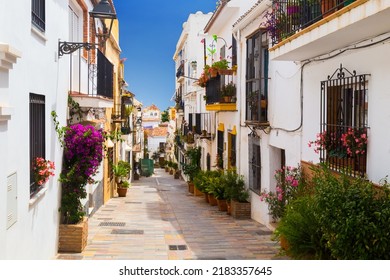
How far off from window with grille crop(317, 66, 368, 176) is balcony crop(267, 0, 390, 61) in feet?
1.71

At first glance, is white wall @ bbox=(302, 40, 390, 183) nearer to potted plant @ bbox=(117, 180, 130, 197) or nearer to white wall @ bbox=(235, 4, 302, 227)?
white wall @ bbox=(235, 4, 302, 227)

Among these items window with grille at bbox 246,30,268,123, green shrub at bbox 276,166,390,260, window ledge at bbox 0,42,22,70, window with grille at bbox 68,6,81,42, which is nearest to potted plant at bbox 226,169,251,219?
window with grille at bbox 246,30,268,123

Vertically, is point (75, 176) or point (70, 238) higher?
point (75, 176)

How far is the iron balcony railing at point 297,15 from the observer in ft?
23.1

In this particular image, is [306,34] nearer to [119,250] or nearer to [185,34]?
[119,250]

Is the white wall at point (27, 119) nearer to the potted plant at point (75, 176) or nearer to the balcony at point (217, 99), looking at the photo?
the potted plant at point (75, 176)

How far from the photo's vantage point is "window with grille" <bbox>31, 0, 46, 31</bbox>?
702 centimetres

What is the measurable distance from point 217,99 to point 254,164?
11.7ft

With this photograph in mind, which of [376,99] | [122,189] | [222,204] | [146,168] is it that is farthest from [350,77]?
[146,168]

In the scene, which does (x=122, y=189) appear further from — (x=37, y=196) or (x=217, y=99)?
(x=37, y=196)

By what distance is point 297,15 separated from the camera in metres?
8.17

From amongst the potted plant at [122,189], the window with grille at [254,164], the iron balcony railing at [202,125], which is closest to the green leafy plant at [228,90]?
the window with grille at [254,164]

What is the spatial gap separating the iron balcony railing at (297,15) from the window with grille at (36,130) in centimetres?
400

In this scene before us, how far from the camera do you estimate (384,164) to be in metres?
6.03
